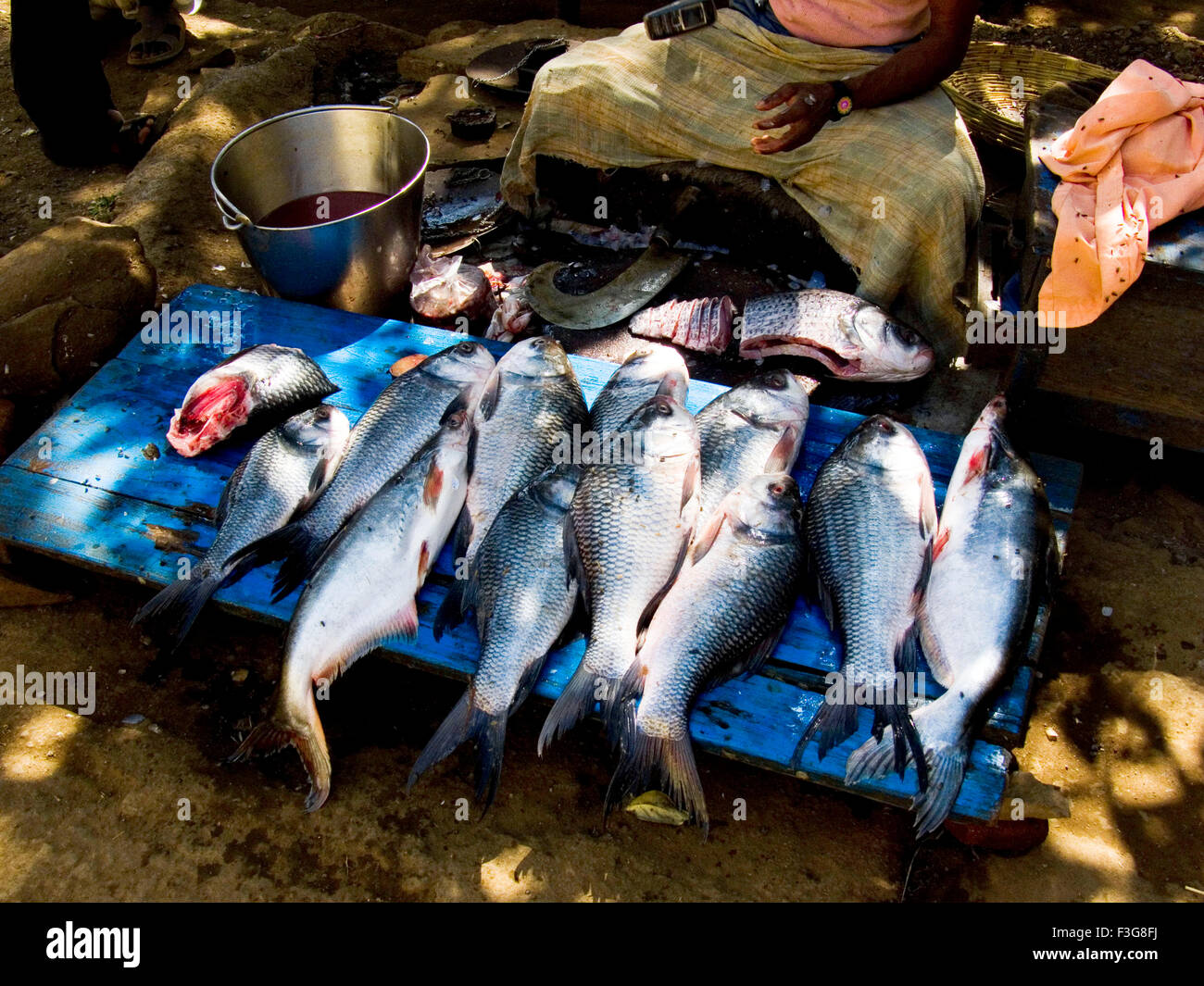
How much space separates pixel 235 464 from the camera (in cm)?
364

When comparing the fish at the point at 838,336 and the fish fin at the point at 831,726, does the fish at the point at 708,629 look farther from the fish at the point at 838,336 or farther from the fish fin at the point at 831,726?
the fish at the point at 838,336

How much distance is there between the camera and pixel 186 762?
3.16 metres

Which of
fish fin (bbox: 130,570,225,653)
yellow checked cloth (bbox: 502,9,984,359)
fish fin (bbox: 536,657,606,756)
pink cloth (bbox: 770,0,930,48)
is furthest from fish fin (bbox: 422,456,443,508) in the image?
pink cloth (bbox: 770,0,930,48)

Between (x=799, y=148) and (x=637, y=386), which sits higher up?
(x=799, y=148)

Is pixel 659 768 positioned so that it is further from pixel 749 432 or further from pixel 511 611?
pixel 749 432

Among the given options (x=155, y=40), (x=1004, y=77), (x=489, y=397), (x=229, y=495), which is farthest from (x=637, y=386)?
(x=155, y=40)

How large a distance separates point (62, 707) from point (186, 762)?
601 mm

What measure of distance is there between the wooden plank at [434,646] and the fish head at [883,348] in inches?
70.2

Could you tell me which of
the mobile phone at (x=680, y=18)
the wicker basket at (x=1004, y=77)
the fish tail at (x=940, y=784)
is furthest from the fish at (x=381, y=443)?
the wicker basket at (x=1004, y=77)

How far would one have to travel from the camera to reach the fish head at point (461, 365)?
3652 millimetres

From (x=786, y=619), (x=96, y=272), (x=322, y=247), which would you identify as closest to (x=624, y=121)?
(x=322, y=247)

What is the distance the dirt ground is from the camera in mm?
2865

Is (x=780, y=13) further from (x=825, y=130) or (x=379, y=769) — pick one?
(x=379, y=769)

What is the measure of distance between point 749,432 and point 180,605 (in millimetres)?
2120
